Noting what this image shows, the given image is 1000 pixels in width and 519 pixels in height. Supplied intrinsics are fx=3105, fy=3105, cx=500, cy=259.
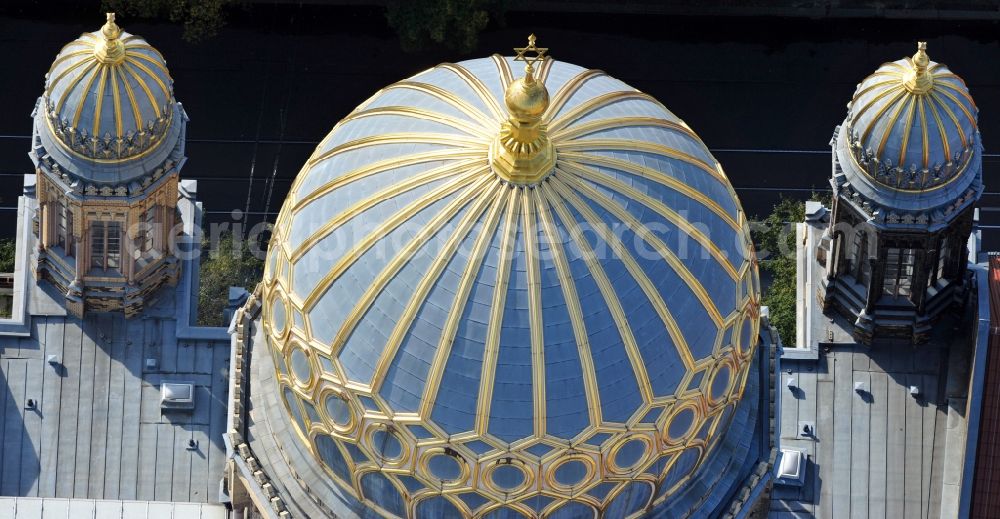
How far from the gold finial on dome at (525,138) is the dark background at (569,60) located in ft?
153

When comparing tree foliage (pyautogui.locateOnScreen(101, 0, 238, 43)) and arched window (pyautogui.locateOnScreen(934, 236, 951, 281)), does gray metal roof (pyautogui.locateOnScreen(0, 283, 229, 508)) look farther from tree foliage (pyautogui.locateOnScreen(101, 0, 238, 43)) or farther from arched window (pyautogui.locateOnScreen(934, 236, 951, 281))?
arched window (pyautogui.locateOnScreen(934, 236, 951, 281))

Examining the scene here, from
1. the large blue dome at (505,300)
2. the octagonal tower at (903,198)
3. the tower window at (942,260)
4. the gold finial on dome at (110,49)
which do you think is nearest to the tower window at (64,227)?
the gold finial on dome at (110,49)

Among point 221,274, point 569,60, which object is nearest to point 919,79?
point 221,274

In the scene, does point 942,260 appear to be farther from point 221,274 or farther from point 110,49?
point 110,49

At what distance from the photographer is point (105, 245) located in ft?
444

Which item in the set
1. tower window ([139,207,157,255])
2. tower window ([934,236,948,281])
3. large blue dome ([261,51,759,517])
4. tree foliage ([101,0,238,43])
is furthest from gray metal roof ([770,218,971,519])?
tree foliage ([101,0,238,43])

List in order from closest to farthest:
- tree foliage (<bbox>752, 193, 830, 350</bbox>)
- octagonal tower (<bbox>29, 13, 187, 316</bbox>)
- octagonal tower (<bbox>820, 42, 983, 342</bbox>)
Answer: octagonal tower (<bbox>29, 13, 187, 316</bbox>)
octagonal tower (<bbox>820, 42, 983, 342</bbox>)
tree foliage (<bbox>752, 193, 830, 350</bbox>)

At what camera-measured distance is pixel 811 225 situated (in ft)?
466

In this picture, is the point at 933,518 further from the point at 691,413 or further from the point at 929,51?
the point at 929,51

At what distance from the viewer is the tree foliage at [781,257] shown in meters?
148

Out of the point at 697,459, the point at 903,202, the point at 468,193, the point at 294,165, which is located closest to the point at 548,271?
the point at 468,193

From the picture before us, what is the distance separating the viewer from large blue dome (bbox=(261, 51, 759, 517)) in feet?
383

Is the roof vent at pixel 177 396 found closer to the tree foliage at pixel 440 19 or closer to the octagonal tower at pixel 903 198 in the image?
the tree foliage at pixel 440 19

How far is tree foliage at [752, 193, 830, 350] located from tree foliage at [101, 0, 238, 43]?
3015 cm
